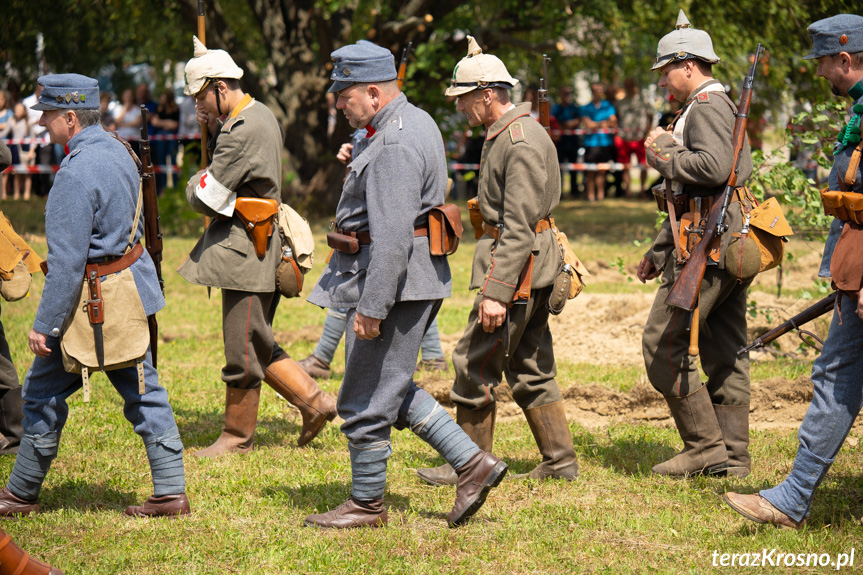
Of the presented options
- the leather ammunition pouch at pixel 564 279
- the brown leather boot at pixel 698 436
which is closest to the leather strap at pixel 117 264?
the leather ammunition pouch at pixel 564 279

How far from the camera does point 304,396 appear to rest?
5984 mm

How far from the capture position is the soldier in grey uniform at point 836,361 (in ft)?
13.5

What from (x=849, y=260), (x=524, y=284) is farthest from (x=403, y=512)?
(x=849, y=260)

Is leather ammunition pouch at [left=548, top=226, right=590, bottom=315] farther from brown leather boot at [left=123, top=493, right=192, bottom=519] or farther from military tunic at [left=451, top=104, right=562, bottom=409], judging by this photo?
brown leather boot at [left=123, top=493, right=192, bottom=519]

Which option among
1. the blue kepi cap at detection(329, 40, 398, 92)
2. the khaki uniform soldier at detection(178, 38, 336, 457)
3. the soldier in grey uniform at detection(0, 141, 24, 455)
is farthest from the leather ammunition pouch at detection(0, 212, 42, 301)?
the blue kepi cap at detection(329, 40, 398, 92)

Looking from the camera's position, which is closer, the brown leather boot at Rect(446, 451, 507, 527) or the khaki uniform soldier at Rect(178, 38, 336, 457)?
the brown leather boot at Rect(446, 451, 507, 527)

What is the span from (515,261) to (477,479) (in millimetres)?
1048

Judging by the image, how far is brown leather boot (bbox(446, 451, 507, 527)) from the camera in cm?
445

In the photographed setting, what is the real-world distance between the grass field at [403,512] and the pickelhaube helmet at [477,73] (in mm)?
2094

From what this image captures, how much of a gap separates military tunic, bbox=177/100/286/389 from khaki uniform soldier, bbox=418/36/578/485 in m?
1.29

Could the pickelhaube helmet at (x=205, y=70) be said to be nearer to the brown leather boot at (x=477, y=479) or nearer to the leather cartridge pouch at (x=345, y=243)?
the leather cartridge pouch at (x=345, y=243)

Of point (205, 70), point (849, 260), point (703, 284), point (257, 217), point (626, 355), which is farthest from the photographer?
point (626, 355)

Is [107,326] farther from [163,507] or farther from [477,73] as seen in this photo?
[477,73]

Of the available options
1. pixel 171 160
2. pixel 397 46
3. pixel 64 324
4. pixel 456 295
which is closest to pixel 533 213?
pixel 64 324
